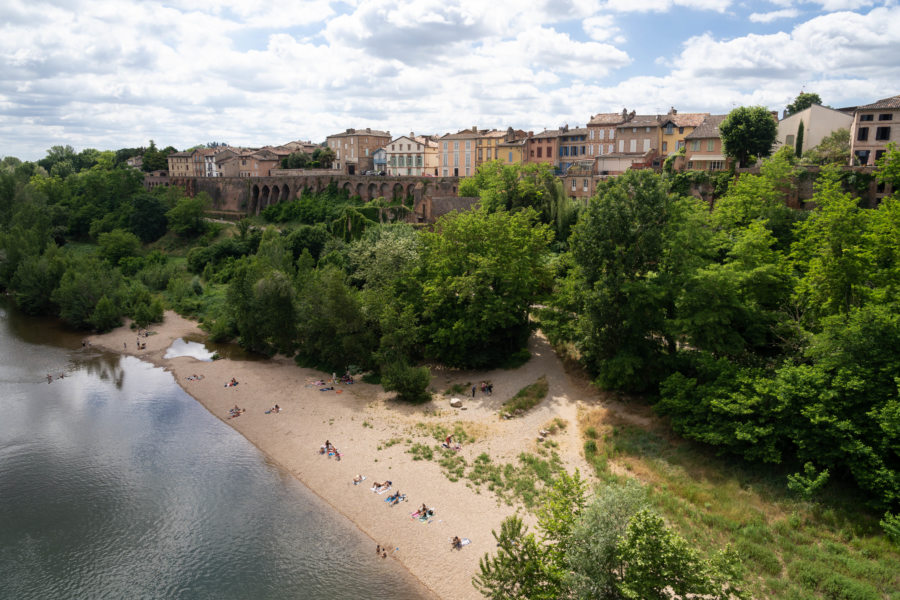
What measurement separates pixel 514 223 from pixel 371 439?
16667 millimetres

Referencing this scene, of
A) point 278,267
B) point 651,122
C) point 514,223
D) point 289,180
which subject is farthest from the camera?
point 289,180

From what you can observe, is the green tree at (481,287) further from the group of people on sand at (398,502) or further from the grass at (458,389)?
the group of people on sand at (398,502)

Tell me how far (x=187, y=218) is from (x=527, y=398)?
64.1 metres

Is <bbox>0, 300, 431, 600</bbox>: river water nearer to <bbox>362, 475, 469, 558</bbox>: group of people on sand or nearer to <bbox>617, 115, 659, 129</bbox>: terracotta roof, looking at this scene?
<bbox>362, 475, 469, 558</bbox>: group of people on sand

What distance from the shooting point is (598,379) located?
2900 centimetres

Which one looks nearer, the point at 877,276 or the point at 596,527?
the point at 596,527

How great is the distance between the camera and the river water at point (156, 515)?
19688 mm

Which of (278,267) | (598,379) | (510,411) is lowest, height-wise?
(510,411)

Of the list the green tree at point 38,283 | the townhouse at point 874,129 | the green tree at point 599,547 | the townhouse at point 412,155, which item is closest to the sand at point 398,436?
the green tree at point 599,547

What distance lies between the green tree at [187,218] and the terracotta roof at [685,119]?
61981mm

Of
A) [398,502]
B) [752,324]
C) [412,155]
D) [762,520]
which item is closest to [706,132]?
[752,324]

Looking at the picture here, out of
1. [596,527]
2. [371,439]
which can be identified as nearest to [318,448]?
[371,439]

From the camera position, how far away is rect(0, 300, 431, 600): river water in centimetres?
1969

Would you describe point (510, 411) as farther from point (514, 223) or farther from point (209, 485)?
point (209, 485)
